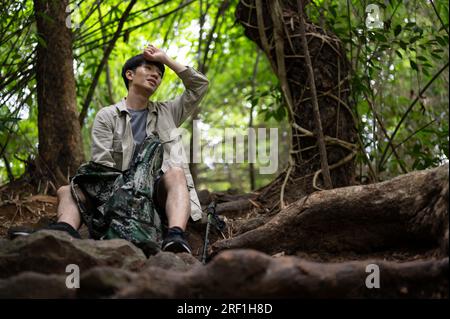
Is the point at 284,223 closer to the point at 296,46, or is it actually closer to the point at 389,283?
the point at 389,283

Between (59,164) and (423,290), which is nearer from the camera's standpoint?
(423,290)

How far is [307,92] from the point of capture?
15.5 feet

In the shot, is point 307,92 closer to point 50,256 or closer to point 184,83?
point 184,83

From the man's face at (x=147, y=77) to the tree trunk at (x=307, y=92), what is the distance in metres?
1.13

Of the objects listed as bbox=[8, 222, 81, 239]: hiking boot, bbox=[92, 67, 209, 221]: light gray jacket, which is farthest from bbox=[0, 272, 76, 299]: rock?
bbox=[92, 67, 209, 221]: light gray jacket

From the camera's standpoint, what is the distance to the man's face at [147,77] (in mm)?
4133

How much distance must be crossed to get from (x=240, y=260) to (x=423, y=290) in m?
0.66

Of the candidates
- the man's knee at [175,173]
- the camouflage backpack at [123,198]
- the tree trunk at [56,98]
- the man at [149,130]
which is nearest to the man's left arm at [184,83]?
the man at [149,130]

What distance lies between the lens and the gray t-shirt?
403cm

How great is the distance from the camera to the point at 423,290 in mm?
2021
